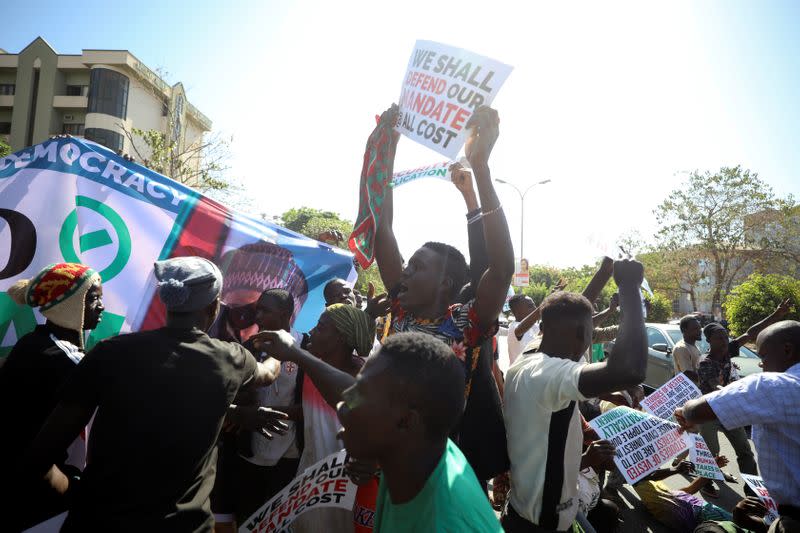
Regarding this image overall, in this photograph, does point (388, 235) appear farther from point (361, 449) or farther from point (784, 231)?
point (784, 231)

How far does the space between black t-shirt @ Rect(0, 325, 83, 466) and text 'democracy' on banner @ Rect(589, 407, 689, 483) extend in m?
2.64

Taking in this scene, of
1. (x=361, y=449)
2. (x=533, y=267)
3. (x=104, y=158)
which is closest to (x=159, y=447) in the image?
(x=361, y=449)

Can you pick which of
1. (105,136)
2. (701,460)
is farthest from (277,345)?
(105,136)

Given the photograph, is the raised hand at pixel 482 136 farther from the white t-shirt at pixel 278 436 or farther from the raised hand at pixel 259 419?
the white t-shirt at pixel 278 436

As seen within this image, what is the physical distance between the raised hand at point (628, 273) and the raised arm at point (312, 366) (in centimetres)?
112

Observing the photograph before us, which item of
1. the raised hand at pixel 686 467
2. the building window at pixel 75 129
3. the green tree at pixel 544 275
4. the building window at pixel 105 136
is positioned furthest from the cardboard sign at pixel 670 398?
the green tree at pixel 544 275

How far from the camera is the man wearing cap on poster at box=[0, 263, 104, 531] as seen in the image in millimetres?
1843

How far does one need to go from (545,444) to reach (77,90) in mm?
44618

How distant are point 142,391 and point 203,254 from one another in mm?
2198

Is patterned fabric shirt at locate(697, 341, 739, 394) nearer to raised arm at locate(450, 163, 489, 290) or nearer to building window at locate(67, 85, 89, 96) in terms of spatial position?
raised arm at locate(450, 163, 489, 290)

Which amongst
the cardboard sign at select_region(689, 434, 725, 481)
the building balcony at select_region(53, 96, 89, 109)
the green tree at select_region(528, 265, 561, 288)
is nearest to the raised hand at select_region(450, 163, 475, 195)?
the cardboard sign at select_region(689, 434, 725, 481)

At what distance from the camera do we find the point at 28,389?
1945 millimetres

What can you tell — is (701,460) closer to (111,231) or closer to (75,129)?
(111,231)

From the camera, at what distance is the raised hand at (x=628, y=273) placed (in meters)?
1.83
